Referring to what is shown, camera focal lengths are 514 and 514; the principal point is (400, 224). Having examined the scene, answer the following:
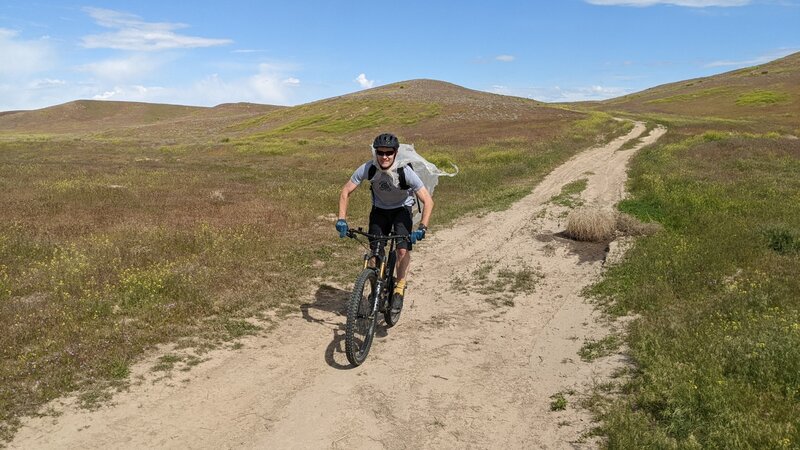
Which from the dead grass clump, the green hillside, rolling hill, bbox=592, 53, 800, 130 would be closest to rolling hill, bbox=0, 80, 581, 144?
rolling hill, bbox=592, 53, 800, 130

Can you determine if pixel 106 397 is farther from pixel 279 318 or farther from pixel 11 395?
pixel 279 318

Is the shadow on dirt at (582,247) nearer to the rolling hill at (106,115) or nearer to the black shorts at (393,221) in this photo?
the black shorts at (393,221)

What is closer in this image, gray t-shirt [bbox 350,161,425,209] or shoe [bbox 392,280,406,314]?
gray t-shirt [bbox 350,161,425,209]

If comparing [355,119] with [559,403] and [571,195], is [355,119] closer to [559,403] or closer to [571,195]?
[571,195]

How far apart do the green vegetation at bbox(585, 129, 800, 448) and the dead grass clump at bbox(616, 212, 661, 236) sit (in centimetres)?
49

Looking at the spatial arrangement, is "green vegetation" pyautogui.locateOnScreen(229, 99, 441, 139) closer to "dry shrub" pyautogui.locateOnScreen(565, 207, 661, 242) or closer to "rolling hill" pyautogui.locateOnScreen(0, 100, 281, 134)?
"rolling hill" pyautogui.locateOnScreen(0, 100, 281, 134)

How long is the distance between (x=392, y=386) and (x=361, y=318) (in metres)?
1.12

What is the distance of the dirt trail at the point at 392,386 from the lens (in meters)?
5.25

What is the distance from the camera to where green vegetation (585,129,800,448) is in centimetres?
511

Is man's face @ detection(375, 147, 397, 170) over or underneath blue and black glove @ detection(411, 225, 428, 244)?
over

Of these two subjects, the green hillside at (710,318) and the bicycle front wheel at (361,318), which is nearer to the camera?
the green hillside at (710,318)

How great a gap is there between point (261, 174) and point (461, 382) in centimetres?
2626

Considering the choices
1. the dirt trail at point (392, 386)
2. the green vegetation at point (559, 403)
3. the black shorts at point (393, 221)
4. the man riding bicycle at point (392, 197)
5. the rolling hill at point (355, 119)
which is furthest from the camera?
the rolling hill at point (355, 119)

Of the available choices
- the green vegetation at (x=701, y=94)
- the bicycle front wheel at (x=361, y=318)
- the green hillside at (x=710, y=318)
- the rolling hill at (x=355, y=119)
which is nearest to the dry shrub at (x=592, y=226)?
the green hillside at (x=710, y=318)
